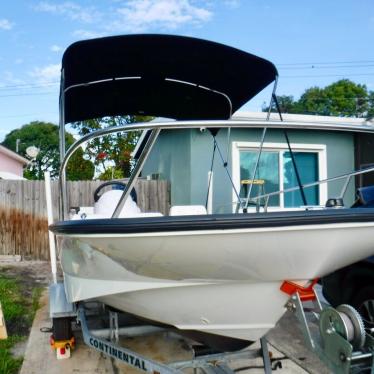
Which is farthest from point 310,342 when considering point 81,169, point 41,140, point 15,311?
point 41,140

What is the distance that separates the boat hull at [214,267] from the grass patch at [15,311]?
1355mm

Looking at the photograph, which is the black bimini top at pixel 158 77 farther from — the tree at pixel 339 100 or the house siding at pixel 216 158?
the tree at pixel 339 100

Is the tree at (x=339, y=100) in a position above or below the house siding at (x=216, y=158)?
above

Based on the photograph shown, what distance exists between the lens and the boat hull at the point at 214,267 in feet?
7.23

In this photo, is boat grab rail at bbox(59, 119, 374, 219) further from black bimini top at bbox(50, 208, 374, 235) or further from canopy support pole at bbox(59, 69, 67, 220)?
canopy support pole at bbox(59, 69, 67, 220)

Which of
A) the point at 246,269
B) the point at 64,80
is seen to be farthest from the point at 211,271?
the point at 64,80

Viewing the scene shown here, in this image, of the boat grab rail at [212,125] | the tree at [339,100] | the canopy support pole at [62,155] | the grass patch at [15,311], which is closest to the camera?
the boat grab rail at [212,125]

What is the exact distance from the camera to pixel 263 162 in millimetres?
8891

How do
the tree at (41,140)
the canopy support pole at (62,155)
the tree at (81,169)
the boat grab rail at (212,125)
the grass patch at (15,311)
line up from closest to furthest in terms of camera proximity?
the boat grab rail at (212,125)
the canopy support pole at (62,155)
the grass patch at (15,311)
the tree at (81,169)
the tree at (41,140)

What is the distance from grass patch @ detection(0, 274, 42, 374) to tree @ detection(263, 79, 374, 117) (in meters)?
37.2

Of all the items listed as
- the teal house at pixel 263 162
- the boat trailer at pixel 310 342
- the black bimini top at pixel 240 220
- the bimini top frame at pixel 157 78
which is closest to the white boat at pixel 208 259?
the black bimini top at pixel 240 220

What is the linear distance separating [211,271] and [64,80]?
94.7 inches

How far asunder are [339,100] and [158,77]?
136 feet

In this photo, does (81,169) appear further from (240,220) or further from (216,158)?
(240,220)
